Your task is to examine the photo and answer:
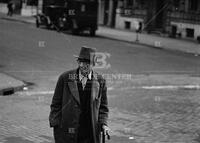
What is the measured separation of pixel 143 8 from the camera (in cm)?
4003

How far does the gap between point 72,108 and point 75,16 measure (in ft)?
95.6

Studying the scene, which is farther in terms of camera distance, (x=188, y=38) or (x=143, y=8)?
(x=143, y=8)

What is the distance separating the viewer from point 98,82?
5898 millimetres

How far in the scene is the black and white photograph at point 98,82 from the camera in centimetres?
580

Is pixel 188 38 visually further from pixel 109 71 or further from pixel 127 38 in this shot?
pixel 109 71

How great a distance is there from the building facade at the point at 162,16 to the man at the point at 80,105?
30.0 meters

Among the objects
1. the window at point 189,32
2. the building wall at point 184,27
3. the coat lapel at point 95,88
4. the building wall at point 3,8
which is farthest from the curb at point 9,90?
the building wall at point 3,8

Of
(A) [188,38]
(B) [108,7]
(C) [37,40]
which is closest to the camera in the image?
(C) [37,40]

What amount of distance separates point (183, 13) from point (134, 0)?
6326mm

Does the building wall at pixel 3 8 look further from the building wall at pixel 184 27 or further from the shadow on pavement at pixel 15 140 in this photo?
the shadow on pavement at pixel 15 140

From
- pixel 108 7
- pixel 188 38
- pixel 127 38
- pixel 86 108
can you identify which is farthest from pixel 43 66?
pixel 108 7

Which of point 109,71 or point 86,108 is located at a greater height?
point 86,108

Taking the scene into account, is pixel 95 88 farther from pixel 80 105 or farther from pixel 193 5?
pixel 193 5

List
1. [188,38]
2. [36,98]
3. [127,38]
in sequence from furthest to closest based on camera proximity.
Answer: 1. [188,38]
2. [127,38]
3. [36,98]
